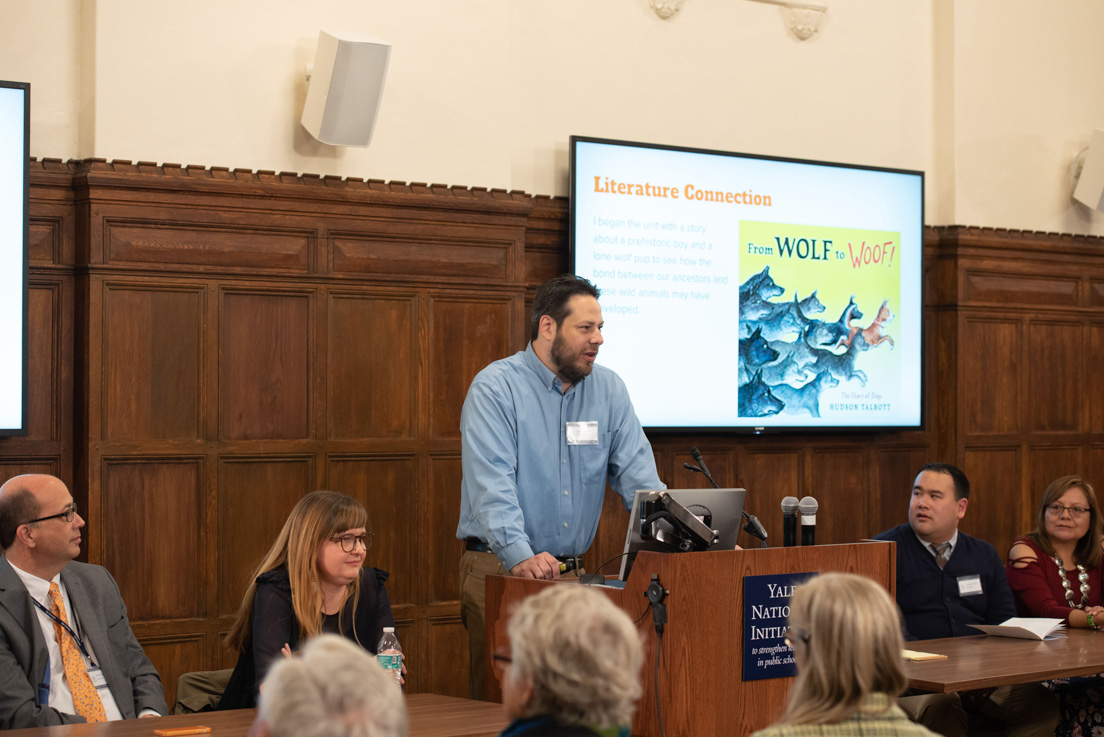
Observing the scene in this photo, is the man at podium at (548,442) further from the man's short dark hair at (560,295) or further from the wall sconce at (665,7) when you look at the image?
the wall sconce at (665,7)

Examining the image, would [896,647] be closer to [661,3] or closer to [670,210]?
[670,210]

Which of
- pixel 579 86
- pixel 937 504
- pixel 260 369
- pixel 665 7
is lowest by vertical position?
pixel 937 504

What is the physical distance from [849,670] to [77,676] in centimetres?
232

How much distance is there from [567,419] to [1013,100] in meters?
4.44

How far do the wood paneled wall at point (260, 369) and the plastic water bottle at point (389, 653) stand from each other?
193 cm

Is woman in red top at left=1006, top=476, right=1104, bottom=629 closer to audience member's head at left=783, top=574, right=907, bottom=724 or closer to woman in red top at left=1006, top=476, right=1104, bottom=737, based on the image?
woman in red top at left=1006, top=476, right=1104, bottom=737

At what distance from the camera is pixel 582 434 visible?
4.24 meters

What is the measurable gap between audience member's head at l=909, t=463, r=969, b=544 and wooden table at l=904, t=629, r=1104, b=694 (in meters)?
0.51

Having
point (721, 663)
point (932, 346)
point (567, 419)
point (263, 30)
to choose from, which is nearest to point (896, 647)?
point (721, 663)

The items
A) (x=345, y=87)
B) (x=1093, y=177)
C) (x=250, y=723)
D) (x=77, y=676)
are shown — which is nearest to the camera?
(x=250, y=723)

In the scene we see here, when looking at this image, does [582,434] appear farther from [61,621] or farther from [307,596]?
[61,621]

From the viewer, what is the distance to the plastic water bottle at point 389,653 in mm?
3414

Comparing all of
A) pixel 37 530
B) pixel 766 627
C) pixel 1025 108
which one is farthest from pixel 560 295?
pixel 1025 108

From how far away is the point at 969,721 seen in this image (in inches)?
187
